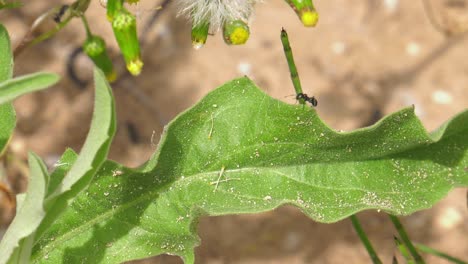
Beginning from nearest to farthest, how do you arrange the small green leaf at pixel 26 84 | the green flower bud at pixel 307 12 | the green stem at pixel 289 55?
the small green leaf at pixel 26 84 → the green flower bud at pixel 307 12 → the green stem at pixel 289 55

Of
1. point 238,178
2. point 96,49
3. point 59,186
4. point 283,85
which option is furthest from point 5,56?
point 283,85

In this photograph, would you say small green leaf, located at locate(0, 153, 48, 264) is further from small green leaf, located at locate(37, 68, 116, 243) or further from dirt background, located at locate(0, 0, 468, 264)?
dirt background, located at locate(0, 0, 468, 264)

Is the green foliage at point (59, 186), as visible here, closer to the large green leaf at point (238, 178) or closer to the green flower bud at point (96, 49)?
the large green leaf at point (238, 178)

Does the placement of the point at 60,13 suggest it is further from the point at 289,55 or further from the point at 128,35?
the point at 289,55

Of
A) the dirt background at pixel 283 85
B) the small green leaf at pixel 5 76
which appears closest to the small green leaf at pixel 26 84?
the small green leaf at pixel 5 76

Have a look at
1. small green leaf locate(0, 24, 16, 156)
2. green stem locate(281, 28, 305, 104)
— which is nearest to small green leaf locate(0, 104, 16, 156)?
small green leaf locate(0, 24, 16, 156)

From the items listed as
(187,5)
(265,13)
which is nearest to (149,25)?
(265,13)
